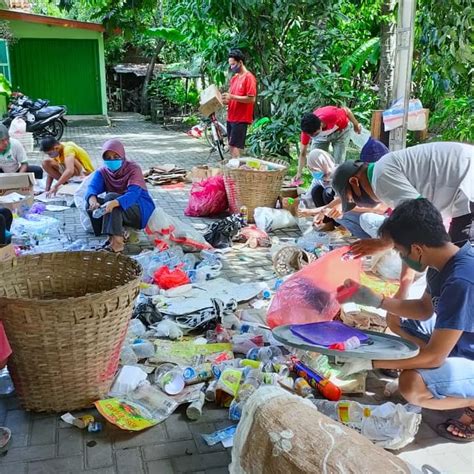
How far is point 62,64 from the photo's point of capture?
15.3 meters

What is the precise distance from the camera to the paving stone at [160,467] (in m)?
2.34

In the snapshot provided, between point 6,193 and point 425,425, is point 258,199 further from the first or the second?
point 425,425

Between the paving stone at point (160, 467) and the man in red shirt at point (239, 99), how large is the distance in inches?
225

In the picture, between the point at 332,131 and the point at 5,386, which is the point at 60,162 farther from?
the point at 5,386

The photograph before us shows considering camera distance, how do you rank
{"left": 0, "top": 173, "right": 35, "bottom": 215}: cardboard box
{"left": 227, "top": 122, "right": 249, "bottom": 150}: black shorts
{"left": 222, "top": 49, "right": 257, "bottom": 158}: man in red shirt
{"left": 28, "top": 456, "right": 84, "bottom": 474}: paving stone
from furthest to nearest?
{"left": 227, "top": 122, "right": 249, "bottom": 150}: black shorts
{"left": 222, "top": 49, "right": 257, "bottom": 158}: man in red shirt
{"left": 0, "top": 173, "right": 35, "bottom": 215}: cardboard box
{"left": 28, "top": 456, "right": 84, "bottom": 474}: paving stone

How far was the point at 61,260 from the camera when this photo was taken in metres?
3.07

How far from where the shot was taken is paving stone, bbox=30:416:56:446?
2.51 m

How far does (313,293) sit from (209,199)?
10.5 ft

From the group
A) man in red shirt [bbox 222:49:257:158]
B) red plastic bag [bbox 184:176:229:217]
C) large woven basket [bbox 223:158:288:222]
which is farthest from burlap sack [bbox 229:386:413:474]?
man in red shirt [bbox 222:49:257:158]

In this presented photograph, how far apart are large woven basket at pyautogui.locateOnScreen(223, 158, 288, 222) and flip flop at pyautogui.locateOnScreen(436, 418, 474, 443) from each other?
361 centimetres

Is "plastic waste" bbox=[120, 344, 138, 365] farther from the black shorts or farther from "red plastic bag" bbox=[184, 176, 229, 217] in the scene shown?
the black shorts

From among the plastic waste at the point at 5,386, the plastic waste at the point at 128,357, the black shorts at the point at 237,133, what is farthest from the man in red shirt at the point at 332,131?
the plastic waste at the point at 5,386

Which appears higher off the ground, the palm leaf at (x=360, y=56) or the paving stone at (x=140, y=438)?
the palm leaf at (x=360, y=56)

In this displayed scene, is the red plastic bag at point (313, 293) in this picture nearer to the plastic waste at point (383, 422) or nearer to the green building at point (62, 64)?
the plastic waste at point (383, 422)
